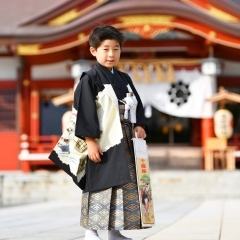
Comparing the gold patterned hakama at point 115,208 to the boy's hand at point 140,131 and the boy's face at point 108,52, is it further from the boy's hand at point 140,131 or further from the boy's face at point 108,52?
the boy's face at point 108,52

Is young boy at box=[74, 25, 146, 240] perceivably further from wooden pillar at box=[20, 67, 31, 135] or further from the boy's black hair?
wooden pillar at box=[20, 67, 31, 135]

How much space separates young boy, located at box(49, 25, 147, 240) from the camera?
4.54 m

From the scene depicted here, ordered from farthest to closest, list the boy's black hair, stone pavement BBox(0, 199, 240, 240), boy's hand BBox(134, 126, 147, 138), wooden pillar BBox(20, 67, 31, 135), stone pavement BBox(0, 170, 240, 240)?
1. wooden pillar BBox(20, 67, 31, 135)
2. stone pavement BBox(0, 170, 240, 240)
3. stone pavement BBox(0, 199, 240, 240)
4. boy's hand BBox(134, 126, 147, 138)
5. the boy's black hair

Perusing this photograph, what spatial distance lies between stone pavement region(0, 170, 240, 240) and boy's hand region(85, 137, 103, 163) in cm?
139

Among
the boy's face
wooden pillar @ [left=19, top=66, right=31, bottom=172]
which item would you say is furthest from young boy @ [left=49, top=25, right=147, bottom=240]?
wooden pillar @ [left=19, top=66, right=31, bottom=172]

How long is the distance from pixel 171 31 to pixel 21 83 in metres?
3.69

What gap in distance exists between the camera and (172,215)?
8680 millimetres

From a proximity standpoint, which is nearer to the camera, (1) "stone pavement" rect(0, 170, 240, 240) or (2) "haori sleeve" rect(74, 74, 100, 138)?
(2) "haori sleeve" rect(74, 74, 100, 138)

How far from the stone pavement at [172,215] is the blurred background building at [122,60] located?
1.66 m

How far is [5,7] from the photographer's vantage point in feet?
50.3

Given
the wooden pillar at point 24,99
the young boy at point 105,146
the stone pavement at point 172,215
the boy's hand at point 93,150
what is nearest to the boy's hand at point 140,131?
the young boy at point 105,146

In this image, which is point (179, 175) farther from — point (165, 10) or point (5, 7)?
point (5, 7)

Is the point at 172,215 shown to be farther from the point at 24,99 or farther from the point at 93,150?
the point at 24,99

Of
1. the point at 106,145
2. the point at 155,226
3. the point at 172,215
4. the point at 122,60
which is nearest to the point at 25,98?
the point at 122,60
